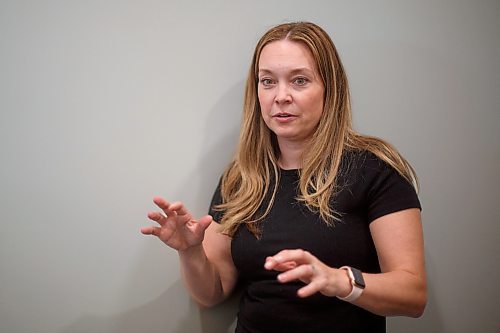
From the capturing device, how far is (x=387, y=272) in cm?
105

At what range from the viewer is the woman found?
3.58 feet

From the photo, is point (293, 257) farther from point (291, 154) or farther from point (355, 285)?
point (291, 154)

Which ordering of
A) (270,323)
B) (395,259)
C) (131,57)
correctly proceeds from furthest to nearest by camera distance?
1. (131,57)
2. (270,323)
3. (395,259)

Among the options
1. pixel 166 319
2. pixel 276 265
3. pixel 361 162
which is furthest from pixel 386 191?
pixel 166 319

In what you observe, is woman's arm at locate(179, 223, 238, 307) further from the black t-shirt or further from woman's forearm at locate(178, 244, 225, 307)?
the black t-shirt

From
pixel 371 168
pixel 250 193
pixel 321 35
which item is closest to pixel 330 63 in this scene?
pixel 321 35

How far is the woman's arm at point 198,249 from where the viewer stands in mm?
1110

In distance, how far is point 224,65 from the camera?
1385mm

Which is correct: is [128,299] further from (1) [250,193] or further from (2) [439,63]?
(2) [439,63]

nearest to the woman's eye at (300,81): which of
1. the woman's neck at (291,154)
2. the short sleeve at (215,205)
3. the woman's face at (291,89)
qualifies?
the woman's face at (291,89)

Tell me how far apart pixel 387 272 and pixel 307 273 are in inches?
12.4

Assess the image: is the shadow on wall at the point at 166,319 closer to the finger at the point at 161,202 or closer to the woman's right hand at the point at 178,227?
the woman's right hand at the point at 178,227

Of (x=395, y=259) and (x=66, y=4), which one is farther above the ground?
(x=66, y=4)

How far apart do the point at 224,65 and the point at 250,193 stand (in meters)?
0.42
